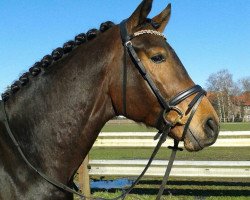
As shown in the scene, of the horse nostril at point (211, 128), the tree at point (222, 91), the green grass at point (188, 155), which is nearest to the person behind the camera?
the horse nostril at point (211, 128)

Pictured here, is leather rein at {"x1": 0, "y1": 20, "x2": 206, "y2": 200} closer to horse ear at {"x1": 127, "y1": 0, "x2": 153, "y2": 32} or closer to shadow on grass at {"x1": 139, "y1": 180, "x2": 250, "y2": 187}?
horse ear at {"x1": 127, "y1": 0, "x2": 153, "y2": 32}

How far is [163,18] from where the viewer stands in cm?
356

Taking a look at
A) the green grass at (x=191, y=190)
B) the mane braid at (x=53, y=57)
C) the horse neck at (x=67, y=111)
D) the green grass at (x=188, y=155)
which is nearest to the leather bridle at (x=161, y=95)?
the horse neck at (x=67, y=111)

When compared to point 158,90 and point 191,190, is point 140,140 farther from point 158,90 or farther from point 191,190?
point 158,90

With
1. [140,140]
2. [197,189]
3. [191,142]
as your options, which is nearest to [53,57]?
[191,142]

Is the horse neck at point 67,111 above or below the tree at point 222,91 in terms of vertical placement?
above

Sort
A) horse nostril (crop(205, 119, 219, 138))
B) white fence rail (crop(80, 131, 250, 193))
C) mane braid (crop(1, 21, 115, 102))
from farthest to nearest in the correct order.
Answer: white fence rail (crop(80, 131, 250, 193))
mane braid (crop(1, 21, 115, 102))
horse nostril (crop(205, 119, 219, 138))

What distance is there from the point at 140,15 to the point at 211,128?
113cm

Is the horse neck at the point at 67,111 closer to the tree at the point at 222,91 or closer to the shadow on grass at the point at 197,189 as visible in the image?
the shadow on grass at the point at 197,189

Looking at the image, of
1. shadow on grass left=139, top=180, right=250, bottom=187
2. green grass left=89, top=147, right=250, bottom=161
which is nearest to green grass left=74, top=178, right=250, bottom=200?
shadow on grass left=139, top=180, right=250, bottom=187

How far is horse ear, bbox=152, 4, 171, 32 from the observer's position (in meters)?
3.51

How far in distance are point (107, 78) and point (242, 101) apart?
11446 cm

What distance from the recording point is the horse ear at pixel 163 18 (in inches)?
138

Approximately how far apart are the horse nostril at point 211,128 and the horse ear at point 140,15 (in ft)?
3.39
